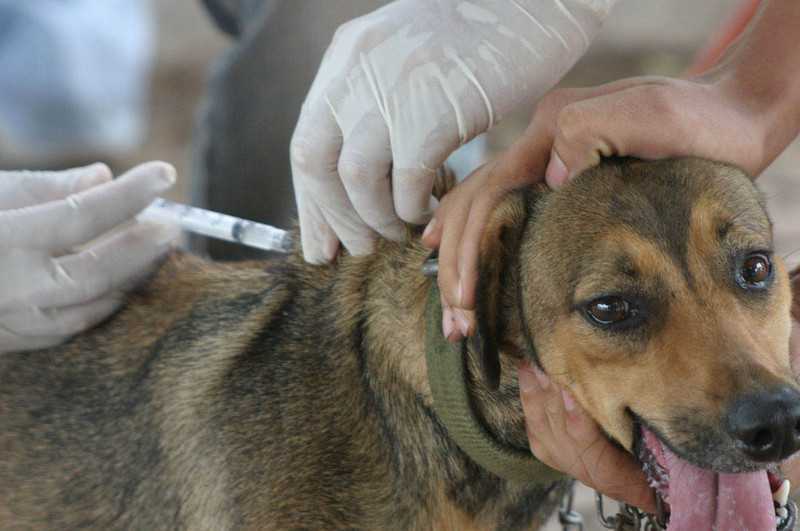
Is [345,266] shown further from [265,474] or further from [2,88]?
[2,88]

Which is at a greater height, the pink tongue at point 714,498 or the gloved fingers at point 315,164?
the gloved fingers at point 315,164

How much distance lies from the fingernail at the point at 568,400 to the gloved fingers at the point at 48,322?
4.08ft

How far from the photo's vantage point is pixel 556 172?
2.38 m

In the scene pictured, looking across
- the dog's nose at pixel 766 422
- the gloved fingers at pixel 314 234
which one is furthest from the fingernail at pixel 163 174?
the dog's nose at pixel 766 422

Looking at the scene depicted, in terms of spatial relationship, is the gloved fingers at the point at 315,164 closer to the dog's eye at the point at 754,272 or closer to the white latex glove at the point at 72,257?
the white latex glove at the point at 72,257

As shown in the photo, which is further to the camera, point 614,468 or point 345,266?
point 345,266

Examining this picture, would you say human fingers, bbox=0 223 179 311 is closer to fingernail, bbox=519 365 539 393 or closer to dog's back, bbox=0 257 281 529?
dog's back, bbox=0 257 281 529

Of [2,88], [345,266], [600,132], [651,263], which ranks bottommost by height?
[2,88]

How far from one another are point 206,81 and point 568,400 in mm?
4204

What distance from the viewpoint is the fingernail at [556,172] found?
7.74ft

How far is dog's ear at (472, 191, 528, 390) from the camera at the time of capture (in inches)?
91.8

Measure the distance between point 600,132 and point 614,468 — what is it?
69 centimetres

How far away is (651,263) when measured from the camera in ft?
7.23

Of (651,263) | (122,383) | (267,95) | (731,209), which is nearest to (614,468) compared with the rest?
(651,263)
